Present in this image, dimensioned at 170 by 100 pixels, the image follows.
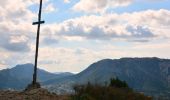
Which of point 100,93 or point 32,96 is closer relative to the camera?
point 100,93

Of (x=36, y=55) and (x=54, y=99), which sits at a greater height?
(x=36, y=55)

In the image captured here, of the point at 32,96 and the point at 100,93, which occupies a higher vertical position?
the point at 100,93

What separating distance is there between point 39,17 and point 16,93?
6.82m

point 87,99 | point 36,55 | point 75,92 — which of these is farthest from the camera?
point 36,55

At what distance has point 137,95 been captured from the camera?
→ 1231 inches

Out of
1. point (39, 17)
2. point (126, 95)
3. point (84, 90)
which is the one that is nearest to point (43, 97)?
point (84, 90)

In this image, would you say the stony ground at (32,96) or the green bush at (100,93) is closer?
the green bush at (100,93)

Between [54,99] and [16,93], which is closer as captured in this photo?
[54,99]

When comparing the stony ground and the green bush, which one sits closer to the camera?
the green bush

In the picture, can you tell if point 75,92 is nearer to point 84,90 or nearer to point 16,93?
point 84,90

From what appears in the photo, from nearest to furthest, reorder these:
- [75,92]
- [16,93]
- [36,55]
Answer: [75,92]
[16,93]
[36,55]

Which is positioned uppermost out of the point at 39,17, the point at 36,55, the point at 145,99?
the point at 39,17

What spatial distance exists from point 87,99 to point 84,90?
73.1 inches

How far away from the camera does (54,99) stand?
3038 centimetres
